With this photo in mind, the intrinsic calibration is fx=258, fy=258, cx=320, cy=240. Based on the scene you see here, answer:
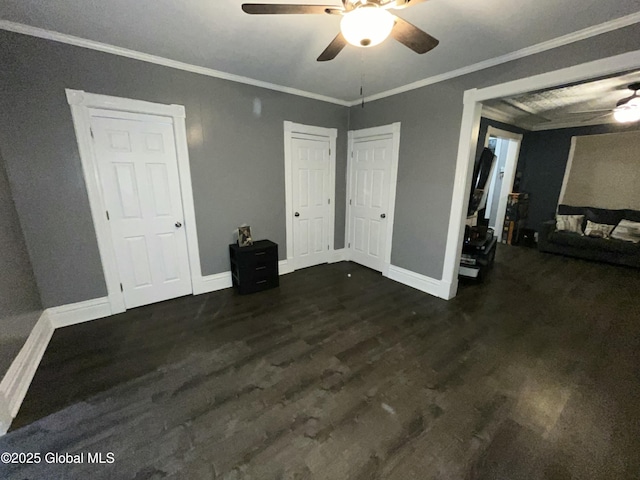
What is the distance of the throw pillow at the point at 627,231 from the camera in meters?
4.14

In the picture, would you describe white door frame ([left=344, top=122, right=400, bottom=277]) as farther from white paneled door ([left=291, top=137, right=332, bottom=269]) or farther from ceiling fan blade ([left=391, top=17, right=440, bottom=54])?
ceiling fan blade ([left=391, top=17, right=440, bottom=54])

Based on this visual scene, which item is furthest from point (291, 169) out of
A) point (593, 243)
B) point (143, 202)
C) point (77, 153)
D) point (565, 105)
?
point (593, 243)

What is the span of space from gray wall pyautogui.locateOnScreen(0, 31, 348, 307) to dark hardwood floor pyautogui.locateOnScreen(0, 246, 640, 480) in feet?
2.39

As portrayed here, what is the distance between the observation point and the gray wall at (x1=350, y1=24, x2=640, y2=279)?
2.73 metres

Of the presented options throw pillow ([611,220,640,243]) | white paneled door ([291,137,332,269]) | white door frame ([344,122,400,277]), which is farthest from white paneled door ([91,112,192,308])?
throw pillow ([611,220,640,243])

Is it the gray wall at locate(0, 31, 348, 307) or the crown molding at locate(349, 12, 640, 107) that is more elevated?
the crown molding at locate(349, 12, 640, 107)

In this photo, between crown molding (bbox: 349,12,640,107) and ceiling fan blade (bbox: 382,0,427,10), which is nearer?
ceiling fan blade (bbox: 382,0,427,10)

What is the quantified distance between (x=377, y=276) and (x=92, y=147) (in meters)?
3.59

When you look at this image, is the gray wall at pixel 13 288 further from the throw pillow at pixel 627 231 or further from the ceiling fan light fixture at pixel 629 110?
the throw pillow at pixel 627 231

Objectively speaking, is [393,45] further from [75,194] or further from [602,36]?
[75,194]

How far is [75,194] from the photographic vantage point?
2.39 metres

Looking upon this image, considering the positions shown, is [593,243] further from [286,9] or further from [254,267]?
[286,9]

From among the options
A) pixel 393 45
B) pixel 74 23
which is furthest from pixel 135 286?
pixel 393 45

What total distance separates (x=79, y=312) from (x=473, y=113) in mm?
4459
